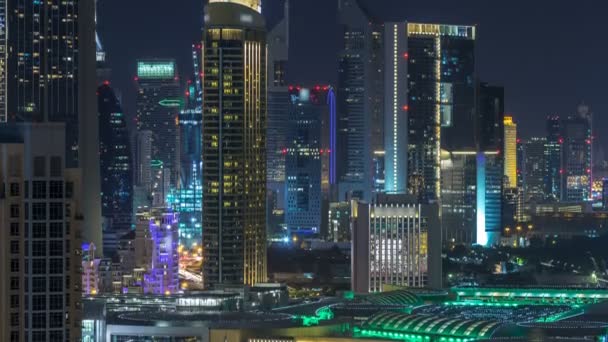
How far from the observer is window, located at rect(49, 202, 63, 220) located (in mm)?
36281

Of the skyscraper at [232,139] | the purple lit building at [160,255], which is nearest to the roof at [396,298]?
the skyscraper at [232,139]

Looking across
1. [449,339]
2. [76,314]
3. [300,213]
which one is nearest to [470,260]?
[300,213]

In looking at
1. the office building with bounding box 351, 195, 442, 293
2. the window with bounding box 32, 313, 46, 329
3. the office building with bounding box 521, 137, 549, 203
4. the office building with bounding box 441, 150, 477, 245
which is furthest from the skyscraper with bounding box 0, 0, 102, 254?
the office building with bounding box 521, 137, 549, 203

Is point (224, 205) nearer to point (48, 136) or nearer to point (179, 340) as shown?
point (179, 340)

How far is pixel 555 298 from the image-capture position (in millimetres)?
79062

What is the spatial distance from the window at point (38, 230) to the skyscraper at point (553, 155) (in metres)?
128

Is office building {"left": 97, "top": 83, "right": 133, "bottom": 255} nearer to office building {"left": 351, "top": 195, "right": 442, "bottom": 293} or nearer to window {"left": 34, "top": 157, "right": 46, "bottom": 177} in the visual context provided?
office building {"left": 351, "top": 195, "right": 442, "bottom": 293}

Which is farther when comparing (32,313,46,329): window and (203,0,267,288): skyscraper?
(203,0,267,288): skyscraper

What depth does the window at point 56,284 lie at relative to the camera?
119 ft

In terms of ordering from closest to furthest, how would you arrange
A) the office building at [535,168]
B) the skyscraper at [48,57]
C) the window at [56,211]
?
the window at [56,211], the skyscraper at [48,57], the office building at [535,168]

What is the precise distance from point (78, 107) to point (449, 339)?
36.1 meters

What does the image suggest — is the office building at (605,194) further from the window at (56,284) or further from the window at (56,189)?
the window at (56,189)

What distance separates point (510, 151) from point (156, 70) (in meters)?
29.5

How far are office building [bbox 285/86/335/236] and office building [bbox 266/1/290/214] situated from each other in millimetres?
431
